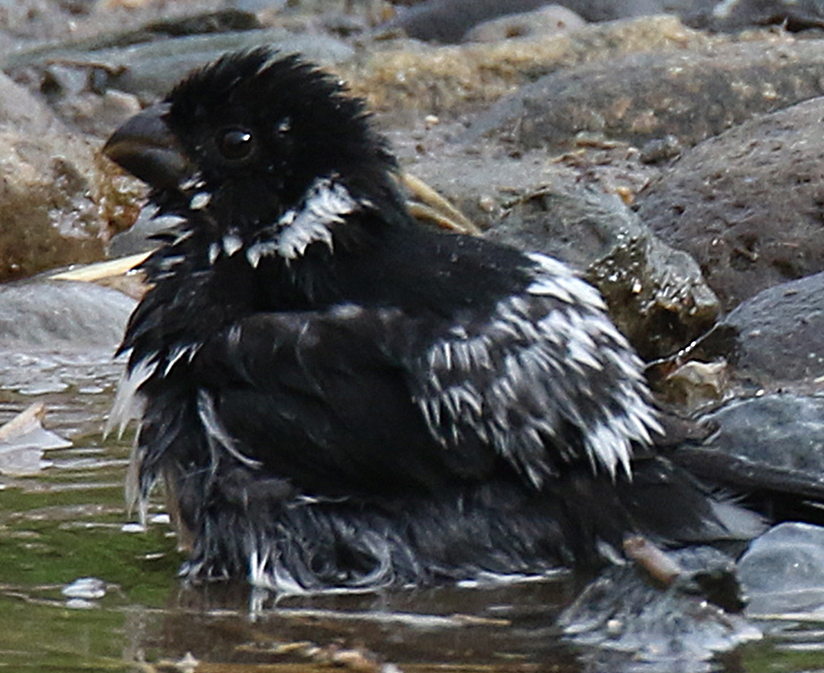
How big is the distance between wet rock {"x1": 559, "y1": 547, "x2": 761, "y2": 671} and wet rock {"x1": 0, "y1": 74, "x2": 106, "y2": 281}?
4525mm

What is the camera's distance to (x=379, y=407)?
373 centimetres

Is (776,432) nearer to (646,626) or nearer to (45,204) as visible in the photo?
(646,626)

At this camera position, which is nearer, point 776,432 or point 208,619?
point 208,619

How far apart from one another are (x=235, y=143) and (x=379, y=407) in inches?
29.9

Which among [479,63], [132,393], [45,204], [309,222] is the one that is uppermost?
[309,222]

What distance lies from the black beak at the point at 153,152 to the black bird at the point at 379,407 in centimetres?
25

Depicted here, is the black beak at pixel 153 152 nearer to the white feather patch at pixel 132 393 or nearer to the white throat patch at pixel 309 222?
the white throat patch at pixel 309 222

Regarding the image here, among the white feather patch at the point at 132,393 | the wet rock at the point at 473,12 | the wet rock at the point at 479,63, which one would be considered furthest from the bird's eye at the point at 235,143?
the wet rock at the point at 473,12

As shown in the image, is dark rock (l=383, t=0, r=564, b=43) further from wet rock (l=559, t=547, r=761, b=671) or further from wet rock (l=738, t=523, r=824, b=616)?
wet rock (l=559, t=547, r=761, b=671)

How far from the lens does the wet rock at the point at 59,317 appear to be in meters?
6.63

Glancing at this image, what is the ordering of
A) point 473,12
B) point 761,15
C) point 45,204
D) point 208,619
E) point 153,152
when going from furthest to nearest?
1. point 473,12
2. point 761,15
3. point 45,204
4. point 153,152
5. point 208,619

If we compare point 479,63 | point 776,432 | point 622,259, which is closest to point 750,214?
point 622,259

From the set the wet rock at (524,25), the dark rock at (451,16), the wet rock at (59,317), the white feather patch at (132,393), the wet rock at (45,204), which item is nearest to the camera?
the white feather patch at (132,393)

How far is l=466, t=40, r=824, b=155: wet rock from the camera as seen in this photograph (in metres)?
9.82
